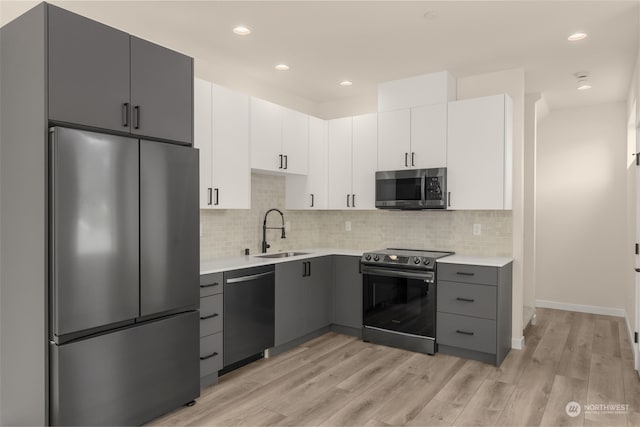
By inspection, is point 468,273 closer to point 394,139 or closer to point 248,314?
point 394,139

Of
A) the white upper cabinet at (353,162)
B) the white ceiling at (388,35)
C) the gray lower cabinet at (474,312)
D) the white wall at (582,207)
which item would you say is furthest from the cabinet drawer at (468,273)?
the white wall at (582,207)

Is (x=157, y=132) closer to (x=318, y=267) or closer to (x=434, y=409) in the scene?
(x=318, y=267)

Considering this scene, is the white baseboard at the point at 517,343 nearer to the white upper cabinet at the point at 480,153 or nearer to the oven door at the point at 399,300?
the oven door at the point at 399,300

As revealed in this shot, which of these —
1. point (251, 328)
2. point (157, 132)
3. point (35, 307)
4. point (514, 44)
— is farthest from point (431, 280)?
point (35, 307)

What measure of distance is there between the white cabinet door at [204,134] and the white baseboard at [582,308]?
4901mm

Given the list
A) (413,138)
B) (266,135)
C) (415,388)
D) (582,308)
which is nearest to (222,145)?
(266,135)

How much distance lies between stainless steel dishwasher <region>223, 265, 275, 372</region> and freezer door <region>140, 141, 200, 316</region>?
1.78 ft

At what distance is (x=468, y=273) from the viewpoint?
3701 millimetres

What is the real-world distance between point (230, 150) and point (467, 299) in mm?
2468

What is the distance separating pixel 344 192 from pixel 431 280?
4.71ft

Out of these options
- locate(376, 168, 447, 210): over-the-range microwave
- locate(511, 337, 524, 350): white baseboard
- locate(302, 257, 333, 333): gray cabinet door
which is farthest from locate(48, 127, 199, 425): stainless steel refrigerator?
locate(511, 337, 524, 350): white baseboard

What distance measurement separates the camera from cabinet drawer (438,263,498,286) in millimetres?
3590

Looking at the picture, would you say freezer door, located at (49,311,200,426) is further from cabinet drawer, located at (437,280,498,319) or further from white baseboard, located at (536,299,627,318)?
A: white baseboard, located at (536,299,627,318)

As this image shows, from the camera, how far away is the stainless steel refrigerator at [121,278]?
2156 millimetres
